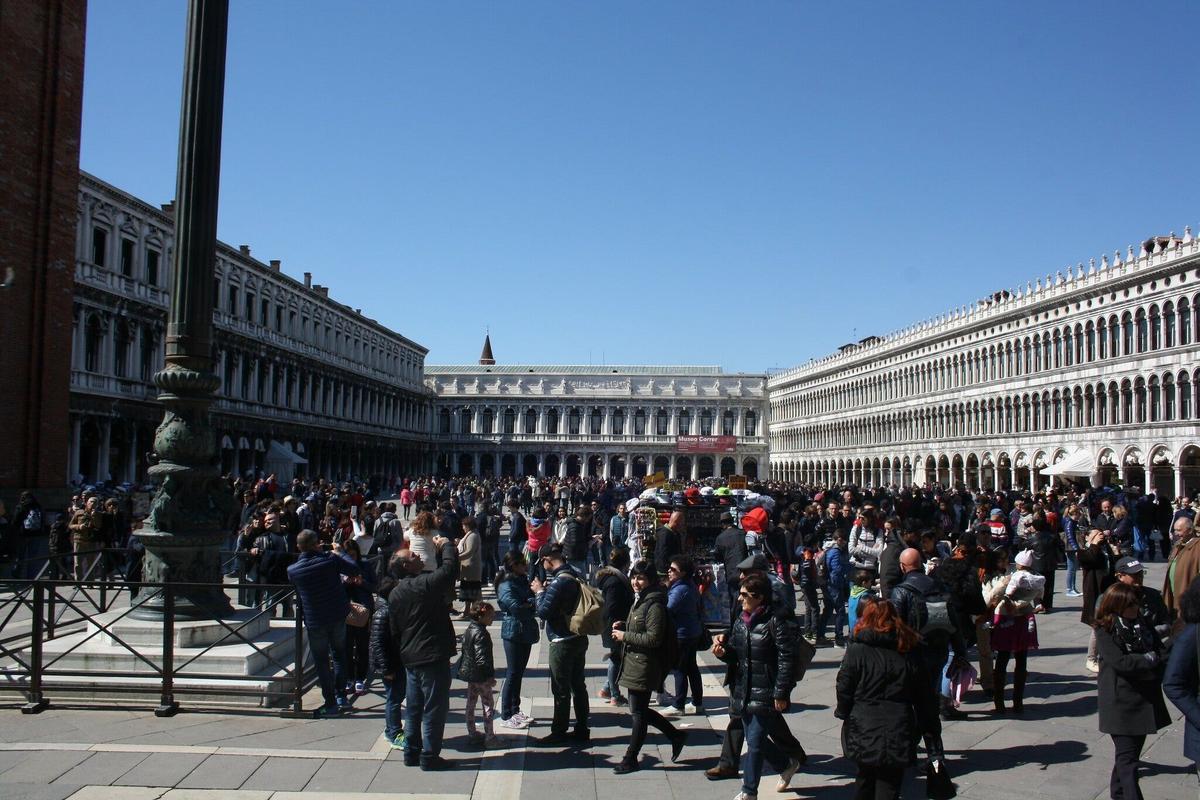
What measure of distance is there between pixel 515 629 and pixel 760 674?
229 cm

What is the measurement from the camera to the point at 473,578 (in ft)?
41.0

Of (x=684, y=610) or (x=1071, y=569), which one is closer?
(x=684, y=610)

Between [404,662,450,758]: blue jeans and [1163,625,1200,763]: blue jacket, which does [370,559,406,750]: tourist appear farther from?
[1163,625,1200,763]: blue jacket

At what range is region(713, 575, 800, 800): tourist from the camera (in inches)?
240

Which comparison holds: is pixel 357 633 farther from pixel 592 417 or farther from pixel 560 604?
pixel 592 417

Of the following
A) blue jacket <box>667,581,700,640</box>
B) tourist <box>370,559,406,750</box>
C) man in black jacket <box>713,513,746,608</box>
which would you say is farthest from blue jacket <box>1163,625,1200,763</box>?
man in black jacket <box>713,513,746,608</box>

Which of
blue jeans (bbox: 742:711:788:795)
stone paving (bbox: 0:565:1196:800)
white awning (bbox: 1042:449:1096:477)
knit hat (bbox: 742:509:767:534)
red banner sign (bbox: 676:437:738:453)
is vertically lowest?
stone paving (bbox: 0:565:1196:800)

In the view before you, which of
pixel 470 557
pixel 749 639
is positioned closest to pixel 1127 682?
pixel 749 639

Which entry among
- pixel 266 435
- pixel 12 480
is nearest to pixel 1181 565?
pixel 12 480

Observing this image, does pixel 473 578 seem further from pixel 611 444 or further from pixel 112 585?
pixel 611 444

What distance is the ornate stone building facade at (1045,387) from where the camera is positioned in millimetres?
37719

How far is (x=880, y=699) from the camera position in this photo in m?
5.25

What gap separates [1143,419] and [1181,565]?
117ft

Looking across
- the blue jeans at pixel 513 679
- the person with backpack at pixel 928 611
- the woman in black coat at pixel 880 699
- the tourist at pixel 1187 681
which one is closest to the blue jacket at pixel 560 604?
the blue jeans at pixel 513 679
